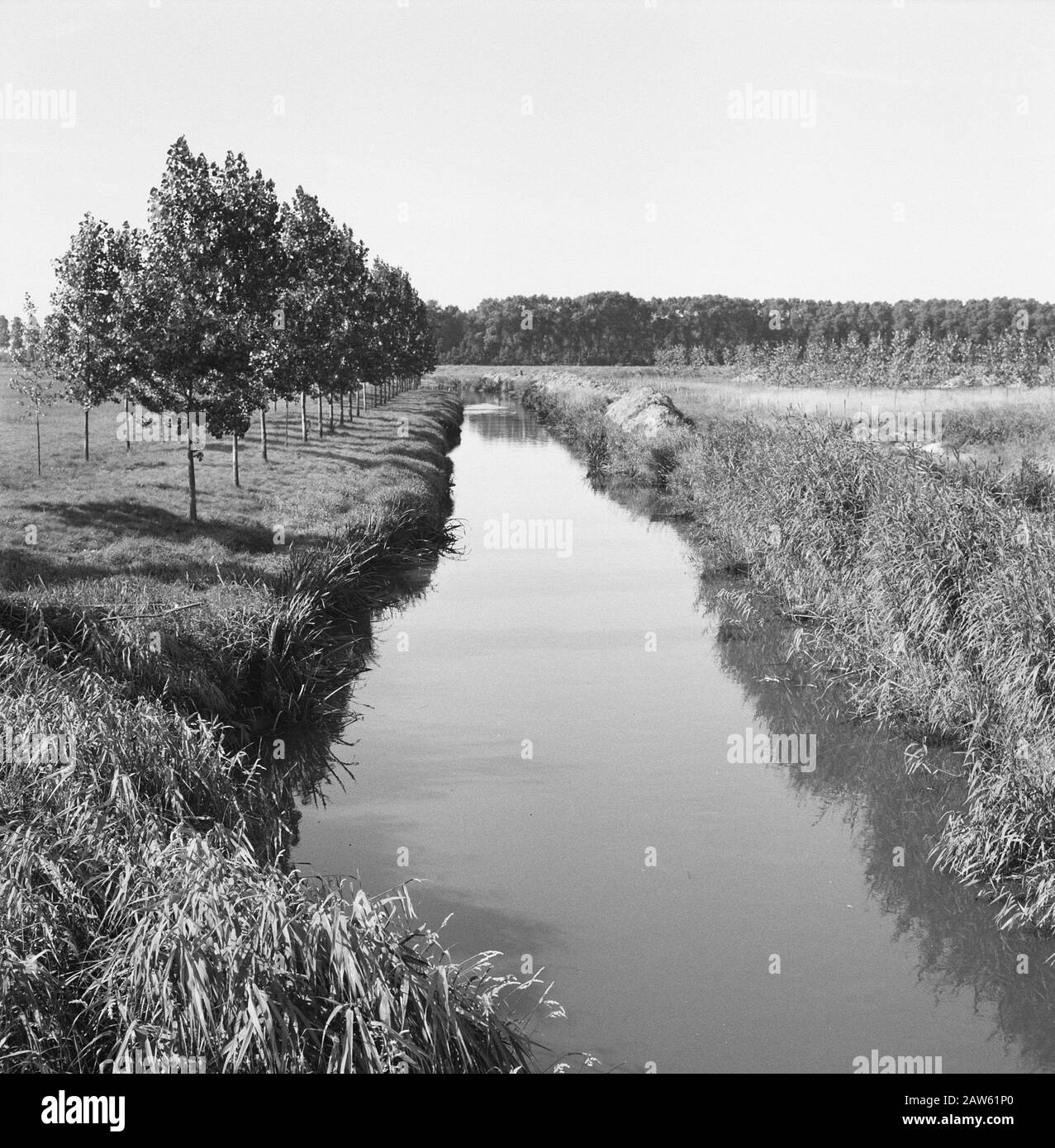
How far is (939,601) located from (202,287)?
15659 millimetres

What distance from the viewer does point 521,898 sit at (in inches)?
384

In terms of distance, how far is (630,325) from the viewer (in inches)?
6058

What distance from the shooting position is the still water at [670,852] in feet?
26.4

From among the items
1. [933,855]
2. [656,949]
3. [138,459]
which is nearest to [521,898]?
[656,949]

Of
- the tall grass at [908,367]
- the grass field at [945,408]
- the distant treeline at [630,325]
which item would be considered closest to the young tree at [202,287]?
the grass field at [945,408]

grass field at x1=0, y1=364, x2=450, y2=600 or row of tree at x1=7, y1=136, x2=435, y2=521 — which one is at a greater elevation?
row of tree at x1=7, y1=136, x2=435, y2=521

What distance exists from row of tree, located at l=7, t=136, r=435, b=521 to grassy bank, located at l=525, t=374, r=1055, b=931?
1005cm

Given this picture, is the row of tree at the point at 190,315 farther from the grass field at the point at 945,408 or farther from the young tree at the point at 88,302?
the grass field at the point at 945,408

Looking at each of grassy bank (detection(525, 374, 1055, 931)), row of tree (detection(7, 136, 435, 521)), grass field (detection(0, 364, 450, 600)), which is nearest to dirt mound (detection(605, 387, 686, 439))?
grass field (detection(0, 364, 450, 600))

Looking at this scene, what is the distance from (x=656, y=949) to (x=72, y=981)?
4350mm

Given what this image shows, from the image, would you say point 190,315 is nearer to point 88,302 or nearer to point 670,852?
point 88,302

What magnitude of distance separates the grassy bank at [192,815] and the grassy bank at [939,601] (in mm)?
4503

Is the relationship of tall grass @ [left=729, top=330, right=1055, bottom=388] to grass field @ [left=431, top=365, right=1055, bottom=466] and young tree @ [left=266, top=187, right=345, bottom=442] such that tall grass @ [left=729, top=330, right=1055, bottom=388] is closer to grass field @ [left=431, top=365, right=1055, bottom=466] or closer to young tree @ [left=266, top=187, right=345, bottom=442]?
grass field @ [left=431, top=365, right=1055, bottom=466]

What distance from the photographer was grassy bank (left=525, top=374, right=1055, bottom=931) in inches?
377
